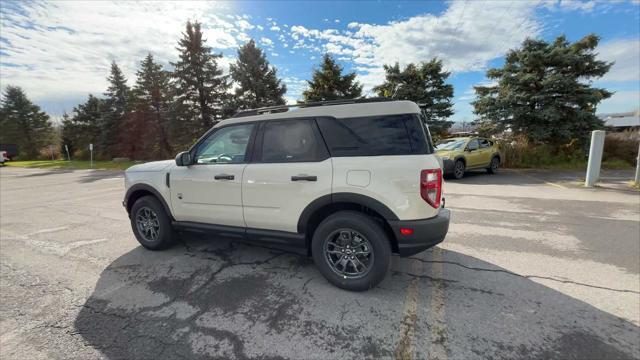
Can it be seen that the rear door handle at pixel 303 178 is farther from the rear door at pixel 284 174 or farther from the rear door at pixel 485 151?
the rear door at pixel 485 151

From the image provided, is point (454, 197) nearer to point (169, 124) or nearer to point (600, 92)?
point (600, 92)

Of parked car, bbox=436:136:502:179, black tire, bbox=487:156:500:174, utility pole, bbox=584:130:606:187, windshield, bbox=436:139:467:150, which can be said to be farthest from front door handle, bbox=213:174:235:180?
black tire, bbox=487:156:500:174

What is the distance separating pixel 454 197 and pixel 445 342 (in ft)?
20.6

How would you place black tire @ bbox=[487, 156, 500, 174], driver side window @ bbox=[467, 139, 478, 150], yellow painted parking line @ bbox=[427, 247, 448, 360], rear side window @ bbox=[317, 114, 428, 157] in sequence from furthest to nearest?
black tire @ bbox=[487, 156, 500, 174] < driver side window @ bbox=[467, 139, 478, 150] < rear side window @ bbox=[317, 114, 428, 157] < yellow painted parking line @ bbox=[427, 247, 448, 360]

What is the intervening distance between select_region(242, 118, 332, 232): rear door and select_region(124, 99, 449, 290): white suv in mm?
12

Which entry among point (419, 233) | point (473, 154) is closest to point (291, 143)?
point (419, 233)

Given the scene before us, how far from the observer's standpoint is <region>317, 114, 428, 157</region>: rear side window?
107 inches

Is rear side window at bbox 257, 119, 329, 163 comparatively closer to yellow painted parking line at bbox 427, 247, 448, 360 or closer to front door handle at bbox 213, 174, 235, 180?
front door handle at bbox 213, 174, 235, 180

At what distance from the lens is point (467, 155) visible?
11.1 metres

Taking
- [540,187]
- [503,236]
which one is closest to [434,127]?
[540,187]

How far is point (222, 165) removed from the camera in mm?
3504

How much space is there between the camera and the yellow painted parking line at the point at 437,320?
6.90 ft

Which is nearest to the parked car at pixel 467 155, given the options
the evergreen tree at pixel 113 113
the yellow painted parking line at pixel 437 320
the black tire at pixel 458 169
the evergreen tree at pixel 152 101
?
the black tire at pixel 458 169

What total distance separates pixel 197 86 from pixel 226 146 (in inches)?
925
